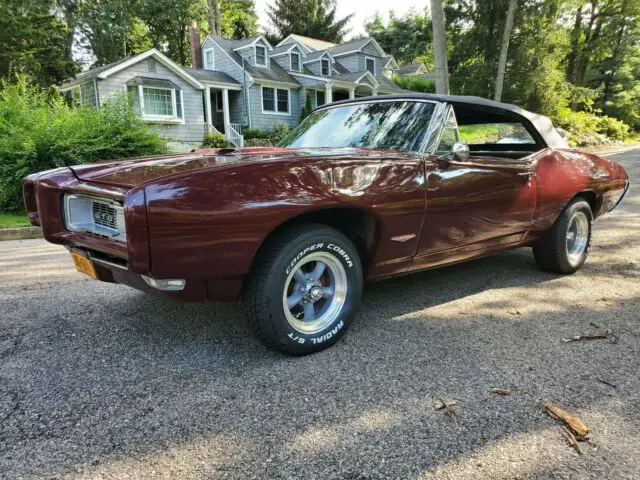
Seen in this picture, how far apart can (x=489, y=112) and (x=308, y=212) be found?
2311mm

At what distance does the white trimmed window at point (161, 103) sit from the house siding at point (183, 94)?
0.34 meters

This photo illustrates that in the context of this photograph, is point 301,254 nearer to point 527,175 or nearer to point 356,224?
point 356,224

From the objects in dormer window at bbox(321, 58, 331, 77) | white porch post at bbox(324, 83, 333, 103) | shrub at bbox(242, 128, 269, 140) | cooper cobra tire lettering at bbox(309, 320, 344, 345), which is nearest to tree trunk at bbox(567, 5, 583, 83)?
dormer window at bbox(321, 58, 331, 77)

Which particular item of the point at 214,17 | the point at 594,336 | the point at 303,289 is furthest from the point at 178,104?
the point at 594,336

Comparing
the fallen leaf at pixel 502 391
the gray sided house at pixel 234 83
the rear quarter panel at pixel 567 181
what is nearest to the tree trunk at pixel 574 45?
the gray sided house at pixel 234 83

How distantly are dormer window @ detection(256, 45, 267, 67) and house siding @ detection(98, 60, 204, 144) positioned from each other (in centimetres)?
527

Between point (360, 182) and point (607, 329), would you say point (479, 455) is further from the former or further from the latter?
point (607, 329)

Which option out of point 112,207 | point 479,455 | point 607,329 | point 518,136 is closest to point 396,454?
point 479,455

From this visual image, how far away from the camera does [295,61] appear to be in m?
29.5

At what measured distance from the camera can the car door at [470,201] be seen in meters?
3.13

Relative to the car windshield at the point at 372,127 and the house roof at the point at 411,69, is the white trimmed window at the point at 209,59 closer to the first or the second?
the house roof at the point at 411,69

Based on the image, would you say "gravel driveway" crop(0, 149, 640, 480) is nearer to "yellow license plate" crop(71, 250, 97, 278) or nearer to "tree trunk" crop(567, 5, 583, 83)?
"yellow license plate" crop(71, 250, 97, 278)

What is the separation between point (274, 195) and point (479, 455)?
4.85 ft

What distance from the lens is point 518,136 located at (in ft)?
15.1
